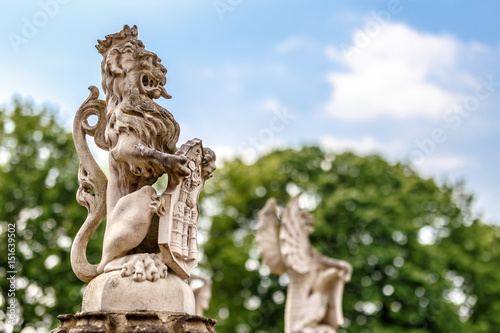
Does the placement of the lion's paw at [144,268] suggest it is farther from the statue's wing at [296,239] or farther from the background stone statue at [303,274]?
the statue's wing at [296,239]

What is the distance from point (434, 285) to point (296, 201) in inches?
368

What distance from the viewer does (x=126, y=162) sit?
565 cm

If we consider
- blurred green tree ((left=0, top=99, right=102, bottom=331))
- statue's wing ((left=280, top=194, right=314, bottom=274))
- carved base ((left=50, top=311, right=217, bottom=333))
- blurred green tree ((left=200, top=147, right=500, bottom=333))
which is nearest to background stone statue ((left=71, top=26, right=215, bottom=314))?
carved base ((left=50, top=311, right=217, bottom=333))

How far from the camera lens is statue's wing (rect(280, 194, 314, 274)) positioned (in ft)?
38.9

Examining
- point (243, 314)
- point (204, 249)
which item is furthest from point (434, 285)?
point (204, 249)


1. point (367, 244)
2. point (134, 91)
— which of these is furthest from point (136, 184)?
point (367, 244)

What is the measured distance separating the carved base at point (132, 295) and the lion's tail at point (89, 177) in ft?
1.90

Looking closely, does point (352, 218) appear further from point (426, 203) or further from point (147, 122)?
point (147, 122)

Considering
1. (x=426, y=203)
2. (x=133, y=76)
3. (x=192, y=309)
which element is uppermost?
(x=426, y=203)

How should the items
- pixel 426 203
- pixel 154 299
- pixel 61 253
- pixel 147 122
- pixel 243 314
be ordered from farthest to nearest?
pixel 426 203 → pixel 243 314 → pixel 61 253 → pixel 147 122 → pixel 154 299

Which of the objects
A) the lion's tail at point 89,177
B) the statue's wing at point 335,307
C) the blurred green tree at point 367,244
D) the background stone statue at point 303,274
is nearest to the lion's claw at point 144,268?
the lion's tail at point 89,177

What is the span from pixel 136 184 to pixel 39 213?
12.1 metres

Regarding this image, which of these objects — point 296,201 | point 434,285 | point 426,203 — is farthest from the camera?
point 426,203

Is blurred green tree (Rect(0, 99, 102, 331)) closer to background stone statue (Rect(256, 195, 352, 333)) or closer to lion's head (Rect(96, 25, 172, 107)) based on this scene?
background stone statue (Rect(256, 195, 352, 333))
